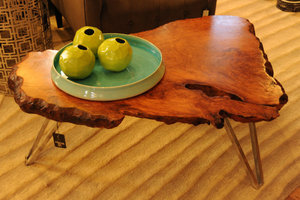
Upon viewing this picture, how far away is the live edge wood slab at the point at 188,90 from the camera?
0.94 m

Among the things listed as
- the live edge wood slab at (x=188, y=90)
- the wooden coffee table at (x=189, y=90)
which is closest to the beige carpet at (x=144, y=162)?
the wooden coffee table at (x=189, y=90)

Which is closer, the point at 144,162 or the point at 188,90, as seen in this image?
the point at 188,90

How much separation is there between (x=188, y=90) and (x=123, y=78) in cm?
21

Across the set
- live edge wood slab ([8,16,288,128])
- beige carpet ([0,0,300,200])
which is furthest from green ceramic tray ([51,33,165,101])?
beige carpet ([0,0,300,200])

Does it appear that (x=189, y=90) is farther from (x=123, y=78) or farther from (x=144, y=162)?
(x=144, y=162)

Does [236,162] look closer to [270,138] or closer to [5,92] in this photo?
[270,138]

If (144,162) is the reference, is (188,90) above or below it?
above

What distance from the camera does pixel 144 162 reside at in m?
1.43

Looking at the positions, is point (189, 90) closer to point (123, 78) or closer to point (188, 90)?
point (188, 90)

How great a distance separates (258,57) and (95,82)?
59 cm

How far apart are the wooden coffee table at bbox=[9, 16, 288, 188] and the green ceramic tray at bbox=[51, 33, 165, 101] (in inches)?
0.9

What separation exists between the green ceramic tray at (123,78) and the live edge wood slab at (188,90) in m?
0.02

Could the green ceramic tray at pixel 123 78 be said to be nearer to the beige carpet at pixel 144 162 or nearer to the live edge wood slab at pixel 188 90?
the live edge wood slab at pixel 188 90

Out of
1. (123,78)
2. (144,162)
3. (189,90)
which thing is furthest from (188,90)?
(144,162)
